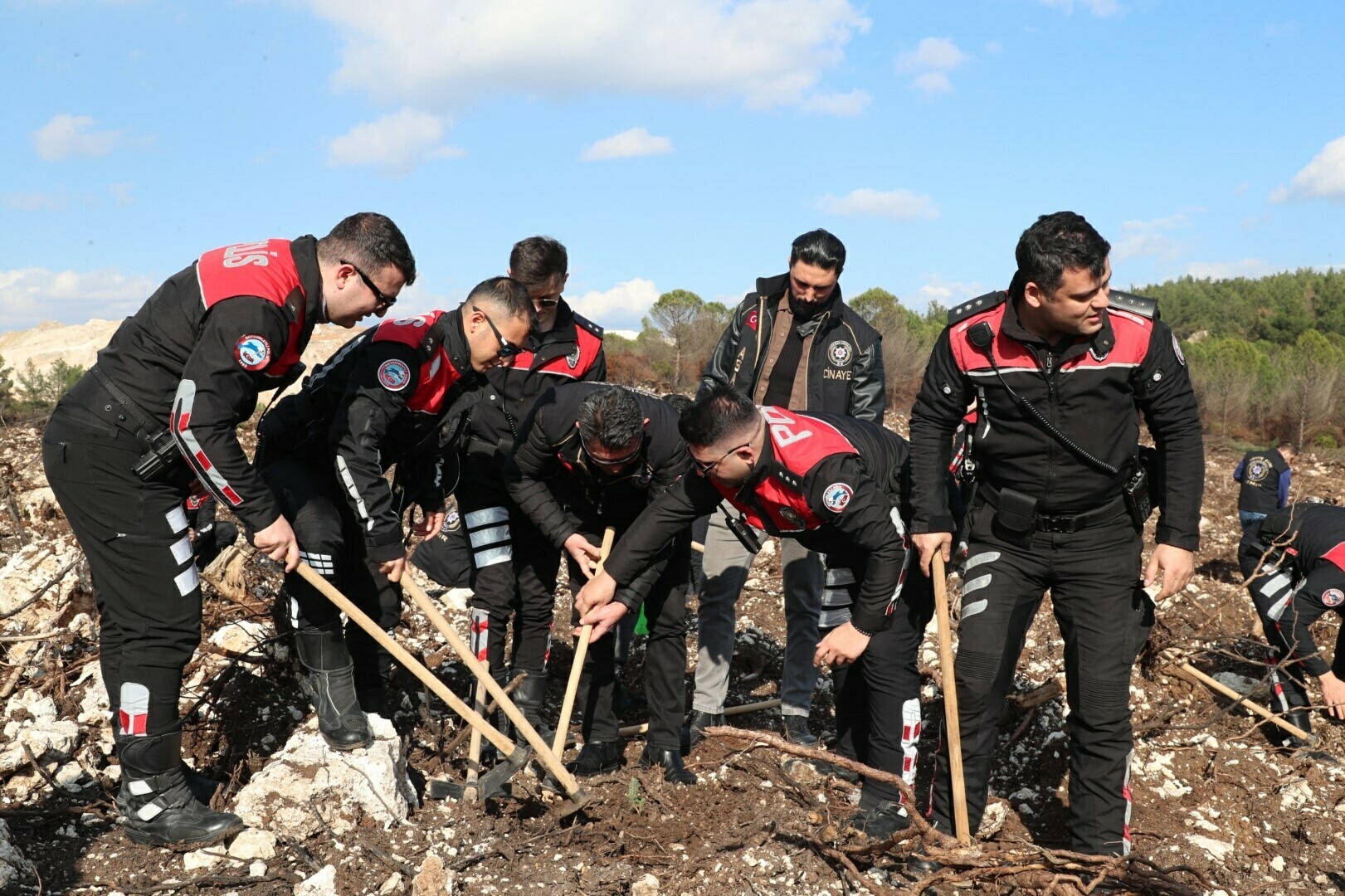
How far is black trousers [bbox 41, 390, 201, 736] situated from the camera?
3217mm

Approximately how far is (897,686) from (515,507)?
178 centimetres

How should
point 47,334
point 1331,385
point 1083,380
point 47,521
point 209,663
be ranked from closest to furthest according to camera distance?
point 1083,380, point 209,663, point 47,521, point 1331,385, point 47,334

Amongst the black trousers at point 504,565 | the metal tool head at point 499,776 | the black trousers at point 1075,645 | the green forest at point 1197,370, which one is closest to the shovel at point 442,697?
the metal tool head at point 499,776

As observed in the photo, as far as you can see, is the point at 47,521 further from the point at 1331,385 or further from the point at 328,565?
the point at 1331,385

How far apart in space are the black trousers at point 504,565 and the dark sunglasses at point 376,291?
98cm

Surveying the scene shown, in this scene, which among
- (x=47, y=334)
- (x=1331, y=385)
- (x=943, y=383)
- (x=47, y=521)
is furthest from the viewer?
(x=47, y=334)

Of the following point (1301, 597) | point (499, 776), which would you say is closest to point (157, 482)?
point (499, 776)

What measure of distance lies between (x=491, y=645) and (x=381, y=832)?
1.04 meters

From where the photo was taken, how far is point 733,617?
473 cm

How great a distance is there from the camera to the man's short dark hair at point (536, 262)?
4352mm

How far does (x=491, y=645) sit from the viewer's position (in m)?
4.37

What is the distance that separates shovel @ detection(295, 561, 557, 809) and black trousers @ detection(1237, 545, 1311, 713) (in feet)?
13.7

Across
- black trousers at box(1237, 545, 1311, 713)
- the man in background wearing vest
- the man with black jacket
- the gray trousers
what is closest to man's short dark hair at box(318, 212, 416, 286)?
the man with black jacket

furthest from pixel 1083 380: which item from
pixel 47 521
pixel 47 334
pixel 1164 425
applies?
pixel 47 334
